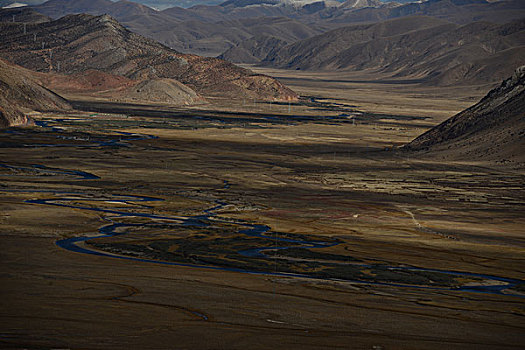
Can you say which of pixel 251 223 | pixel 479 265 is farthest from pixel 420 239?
pixel 251 223

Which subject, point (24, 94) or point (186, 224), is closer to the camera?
point (186, 224)

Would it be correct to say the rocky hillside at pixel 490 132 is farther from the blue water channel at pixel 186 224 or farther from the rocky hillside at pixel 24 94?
the rocky hillside at pixel 24 94

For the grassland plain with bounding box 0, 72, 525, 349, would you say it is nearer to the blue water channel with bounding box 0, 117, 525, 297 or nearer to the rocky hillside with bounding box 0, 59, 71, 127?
the blue water channel with bounding box 0, 117, 525, 297

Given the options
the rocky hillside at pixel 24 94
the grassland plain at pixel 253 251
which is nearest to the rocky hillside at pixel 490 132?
the grassland plain at pixel 253 251

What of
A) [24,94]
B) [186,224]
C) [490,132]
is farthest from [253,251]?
[24,94]

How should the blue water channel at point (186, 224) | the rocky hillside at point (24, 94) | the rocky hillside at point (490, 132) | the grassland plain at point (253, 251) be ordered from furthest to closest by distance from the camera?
1. the rocky hillside at point (24, 94)
2. the rocky hillside at point (490, 132)
3. the blue water channel at point (186, 224)
4. the grassland plain at point (253, 251)

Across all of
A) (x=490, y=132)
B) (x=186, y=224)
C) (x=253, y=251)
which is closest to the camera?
(x=253, y=251)

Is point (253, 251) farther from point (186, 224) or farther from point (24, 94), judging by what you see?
point (24, 94)

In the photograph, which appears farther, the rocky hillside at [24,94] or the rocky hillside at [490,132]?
the rocky hillside at [24,94]
